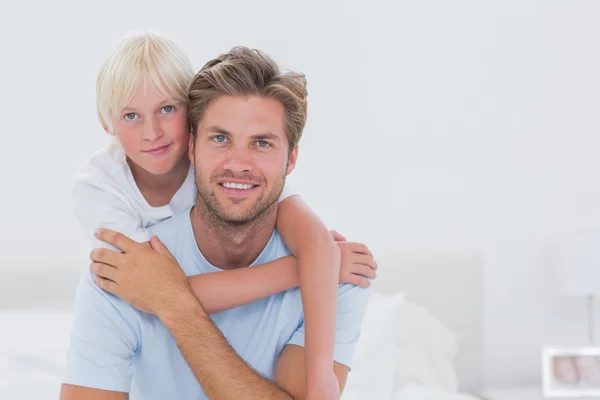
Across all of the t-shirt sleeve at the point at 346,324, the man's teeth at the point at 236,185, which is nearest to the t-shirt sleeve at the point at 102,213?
the man's teeth at the point at 236,185

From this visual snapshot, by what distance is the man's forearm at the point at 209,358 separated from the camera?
63.5 inches

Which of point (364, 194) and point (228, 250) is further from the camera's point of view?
point (364, 194)

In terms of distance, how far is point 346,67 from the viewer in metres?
3.32

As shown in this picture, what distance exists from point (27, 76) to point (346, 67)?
4.35 feet

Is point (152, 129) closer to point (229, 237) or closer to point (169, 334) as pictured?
point (229, 237)

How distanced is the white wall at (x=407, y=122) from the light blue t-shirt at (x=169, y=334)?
1430mm

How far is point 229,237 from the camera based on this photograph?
5.98 feet

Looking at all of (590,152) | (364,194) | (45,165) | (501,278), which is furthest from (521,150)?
(45,165)

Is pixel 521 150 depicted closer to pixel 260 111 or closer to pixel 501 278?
pixel 501 278

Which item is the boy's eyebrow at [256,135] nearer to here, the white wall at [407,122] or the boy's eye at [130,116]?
the boy's eye at [130,116]

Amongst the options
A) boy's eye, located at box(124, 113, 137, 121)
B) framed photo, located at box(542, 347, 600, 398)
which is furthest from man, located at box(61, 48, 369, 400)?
framed photo, located at box(542, 347, 600, 398)

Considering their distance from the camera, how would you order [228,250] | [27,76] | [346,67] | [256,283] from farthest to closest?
1. [346,67]
2. [27,76]
3. [228,250]
4. [256,283]

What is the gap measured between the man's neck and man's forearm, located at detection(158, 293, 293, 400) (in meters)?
0.22

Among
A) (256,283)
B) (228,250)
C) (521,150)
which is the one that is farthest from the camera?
(521,150)
